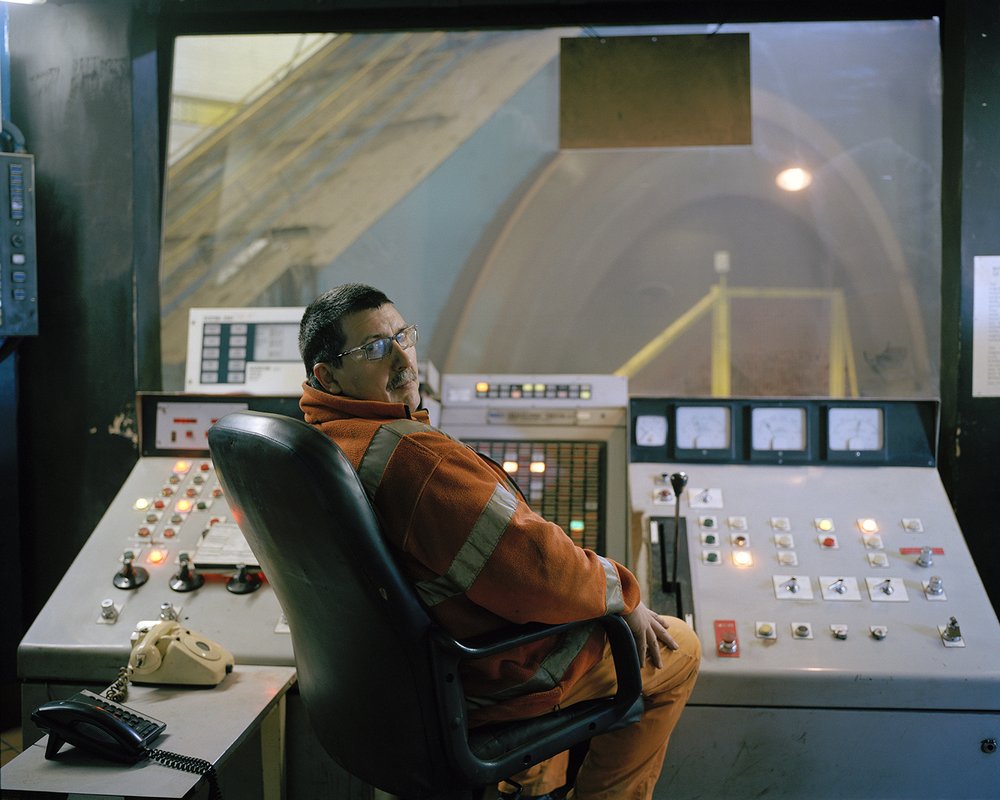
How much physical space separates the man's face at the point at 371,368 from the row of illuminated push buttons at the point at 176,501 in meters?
1.01

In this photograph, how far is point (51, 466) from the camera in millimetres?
2582

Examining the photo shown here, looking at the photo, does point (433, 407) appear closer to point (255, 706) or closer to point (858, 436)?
point (255, 706)

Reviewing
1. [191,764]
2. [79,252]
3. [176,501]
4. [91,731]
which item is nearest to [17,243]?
[79,252]

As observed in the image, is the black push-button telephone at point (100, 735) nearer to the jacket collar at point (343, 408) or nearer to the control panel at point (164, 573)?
the control panel at point (164, 573)

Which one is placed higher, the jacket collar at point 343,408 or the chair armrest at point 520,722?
the jacket collar at point 343,408

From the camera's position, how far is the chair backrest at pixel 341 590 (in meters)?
1.01

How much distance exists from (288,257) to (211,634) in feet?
5.61

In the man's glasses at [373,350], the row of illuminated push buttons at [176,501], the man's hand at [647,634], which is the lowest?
the man's hand at [647,634]

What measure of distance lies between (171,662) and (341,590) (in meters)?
0.71

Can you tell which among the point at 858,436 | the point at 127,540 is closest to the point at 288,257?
the point at 127,540

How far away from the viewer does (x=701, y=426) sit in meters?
2.16

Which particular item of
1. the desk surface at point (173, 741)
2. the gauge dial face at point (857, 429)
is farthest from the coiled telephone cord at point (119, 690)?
the gauge dial face at point (857, 429)

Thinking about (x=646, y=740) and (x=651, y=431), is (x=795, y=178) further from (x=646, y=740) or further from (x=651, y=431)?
(x=646, y=740)

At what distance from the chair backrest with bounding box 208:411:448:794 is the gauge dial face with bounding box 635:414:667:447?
4.14 feet
